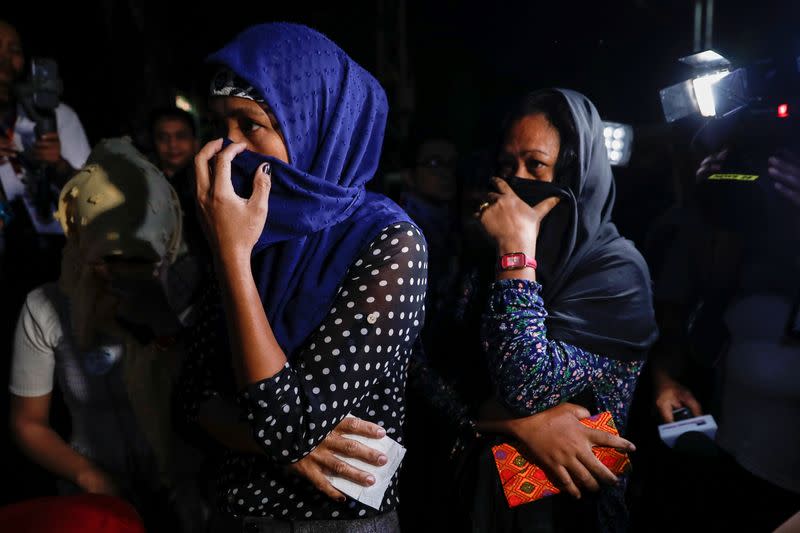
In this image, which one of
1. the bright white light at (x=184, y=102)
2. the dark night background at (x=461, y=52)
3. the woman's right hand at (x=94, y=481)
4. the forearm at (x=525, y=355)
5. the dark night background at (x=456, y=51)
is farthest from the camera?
the bright white light at (x=184, y=102)

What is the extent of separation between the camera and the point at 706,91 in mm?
1657

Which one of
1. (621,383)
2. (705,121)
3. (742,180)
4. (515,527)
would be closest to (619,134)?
(705,121)

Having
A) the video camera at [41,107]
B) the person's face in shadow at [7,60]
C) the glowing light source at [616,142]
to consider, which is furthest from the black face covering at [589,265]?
the person's face in shadow at [7,60]

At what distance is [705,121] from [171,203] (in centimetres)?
179

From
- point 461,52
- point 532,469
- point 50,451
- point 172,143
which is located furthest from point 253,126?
point 461,52

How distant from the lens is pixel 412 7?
8906 mm

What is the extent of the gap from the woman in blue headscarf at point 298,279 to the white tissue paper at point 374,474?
2cm

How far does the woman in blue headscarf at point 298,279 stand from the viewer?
3.35 feet

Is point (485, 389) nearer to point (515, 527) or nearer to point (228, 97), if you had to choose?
point (515, 527)

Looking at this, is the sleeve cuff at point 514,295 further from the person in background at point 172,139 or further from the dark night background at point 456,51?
the person in background at point 172,139

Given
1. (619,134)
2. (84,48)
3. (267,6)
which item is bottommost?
(619,134)

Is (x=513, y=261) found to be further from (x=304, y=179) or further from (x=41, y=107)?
(x=41, y=107)

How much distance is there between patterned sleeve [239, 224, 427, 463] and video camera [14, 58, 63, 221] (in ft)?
7.91

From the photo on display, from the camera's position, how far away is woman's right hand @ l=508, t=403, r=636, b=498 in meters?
1.33
